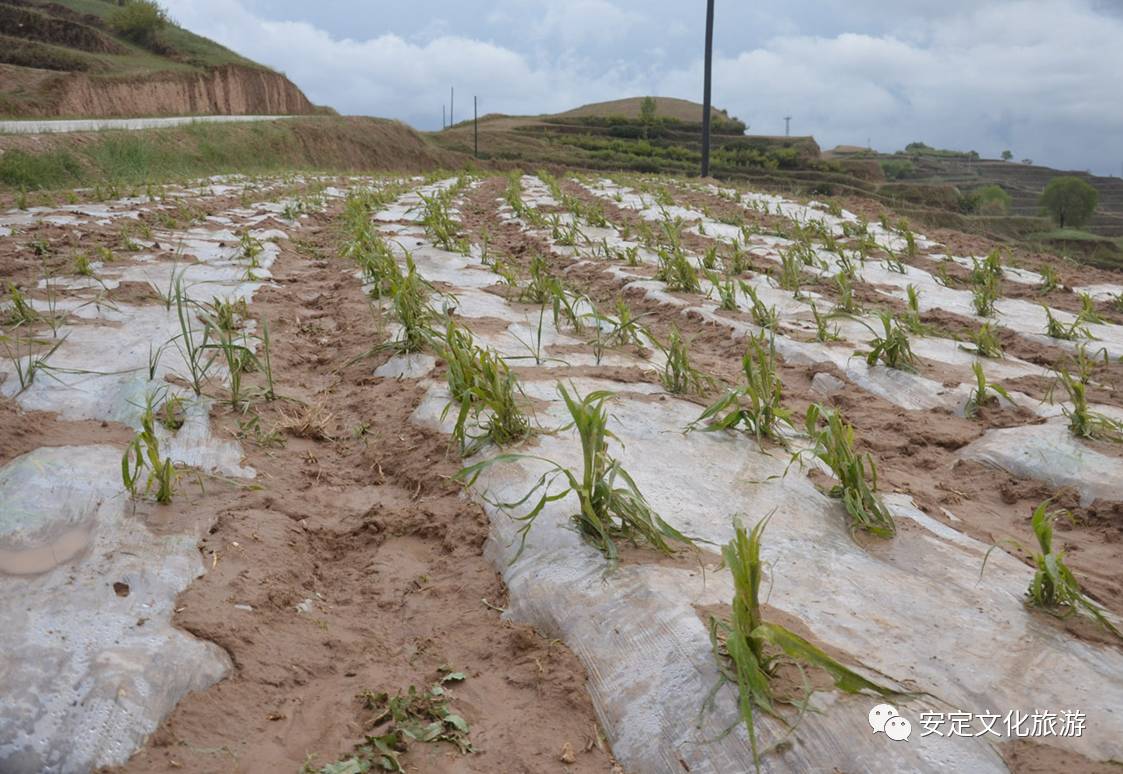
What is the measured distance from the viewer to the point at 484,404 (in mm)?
2406

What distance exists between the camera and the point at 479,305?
4082 mm

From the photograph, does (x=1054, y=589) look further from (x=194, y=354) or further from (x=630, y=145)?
(x=630, y=145)

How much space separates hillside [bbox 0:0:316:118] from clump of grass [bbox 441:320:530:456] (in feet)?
67.8

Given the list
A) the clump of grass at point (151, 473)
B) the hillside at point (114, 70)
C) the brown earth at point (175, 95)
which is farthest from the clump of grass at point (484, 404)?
the brown earth at point (175, 95)

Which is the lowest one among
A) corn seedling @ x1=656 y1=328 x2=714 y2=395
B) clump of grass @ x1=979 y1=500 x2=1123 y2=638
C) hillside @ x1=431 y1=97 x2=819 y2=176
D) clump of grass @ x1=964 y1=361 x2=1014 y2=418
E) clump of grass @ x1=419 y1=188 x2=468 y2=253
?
clump of grass @ x1=979 y1=500 x2=1123 y2=638

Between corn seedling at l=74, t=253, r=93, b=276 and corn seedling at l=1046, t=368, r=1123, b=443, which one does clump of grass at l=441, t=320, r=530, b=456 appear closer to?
corn seedling at l=1046, t=368, r=1123, b=443

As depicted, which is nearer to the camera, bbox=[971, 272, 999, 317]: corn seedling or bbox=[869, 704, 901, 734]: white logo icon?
bbox=[869, 704, 901, 734]: white logo icon

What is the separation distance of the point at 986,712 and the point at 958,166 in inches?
1731

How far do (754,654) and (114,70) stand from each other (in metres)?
32.3

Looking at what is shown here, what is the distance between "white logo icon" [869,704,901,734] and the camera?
127 cm

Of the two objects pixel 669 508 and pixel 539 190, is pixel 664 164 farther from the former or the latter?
pixel 669 508

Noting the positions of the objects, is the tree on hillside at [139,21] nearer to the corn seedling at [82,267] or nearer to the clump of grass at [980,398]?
the corn seedling at [82,267]

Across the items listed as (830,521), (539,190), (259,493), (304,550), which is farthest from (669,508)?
(539,190)

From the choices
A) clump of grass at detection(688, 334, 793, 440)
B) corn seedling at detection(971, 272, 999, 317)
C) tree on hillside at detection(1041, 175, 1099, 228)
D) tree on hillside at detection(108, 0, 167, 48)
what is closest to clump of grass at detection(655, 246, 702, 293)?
corn seedling at detection(971, 272, 999, 317)
